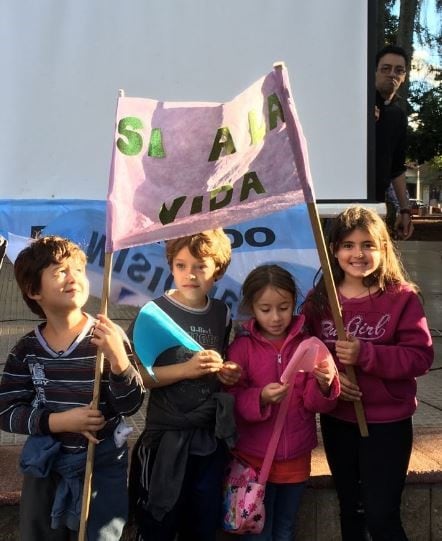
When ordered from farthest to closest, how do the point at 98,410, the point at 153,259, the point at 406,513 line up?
the point at 153,259, the point at 406,513, the point at 98,410

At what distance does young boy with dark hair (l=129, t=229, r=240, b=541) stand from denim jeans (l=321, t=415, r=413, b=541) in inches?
18.0

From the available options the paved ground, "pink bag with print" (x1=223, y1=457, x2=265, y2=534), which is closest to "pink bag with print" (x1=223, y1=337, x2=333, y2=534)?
"pink bag with print" (x1=223, y1=457, x2=265, y2=534)

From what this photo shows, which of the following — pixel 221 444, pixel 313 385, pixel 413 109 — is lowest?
pixel 221 444

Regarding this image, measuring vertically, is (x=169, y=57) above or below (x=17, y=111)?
above

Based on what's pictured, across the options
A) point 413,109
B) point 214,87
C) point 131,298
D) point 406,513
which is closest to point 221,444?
point 406,513

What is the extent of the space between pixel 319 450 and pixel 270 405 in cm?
104

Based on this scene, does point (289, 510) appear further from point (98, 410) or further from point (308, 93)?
point (308, 93)

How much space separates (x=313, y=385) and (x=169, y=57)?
2.47 m

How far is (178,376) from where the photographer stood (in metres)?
2.48

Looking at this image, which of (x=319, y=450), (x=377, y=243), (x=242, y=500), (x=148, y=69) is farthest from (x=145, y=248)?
(x=242, y=500)

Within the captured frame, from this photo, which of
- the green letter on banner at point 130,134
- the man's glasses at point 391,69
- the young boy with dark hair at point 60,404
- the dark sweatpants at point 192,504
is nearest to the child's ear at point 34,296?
the young boy with dark hair at point 60,404

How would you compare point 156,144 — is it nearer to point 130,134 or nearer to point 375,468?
point 130,134

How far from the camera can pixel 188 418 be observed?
2520mm

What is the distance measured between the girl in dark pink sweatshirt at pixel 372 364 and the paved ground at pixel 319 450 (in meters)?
0.55
